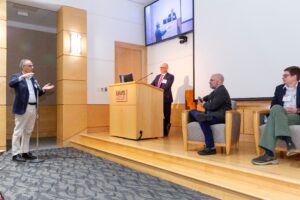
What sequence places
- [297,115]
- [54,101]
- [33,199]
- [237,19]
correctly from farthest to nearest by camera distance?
[54,101]
[237,19]
[297,115]
[33,199]

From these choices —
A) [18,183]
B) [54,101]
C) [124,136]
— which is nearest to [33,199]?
[18,183]

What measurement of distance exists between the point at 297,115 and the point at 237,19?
78.3 inches

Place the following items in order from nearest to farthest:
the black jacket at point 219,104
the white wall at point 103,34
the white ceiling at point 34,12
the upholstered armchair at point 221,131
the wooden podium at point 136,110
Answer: the upholstered armchair at point 221,131, the black jacket at point 219,104, the wooden podium at point 136,110, the white ceiling at point 34,12, the white wall at point 103,34

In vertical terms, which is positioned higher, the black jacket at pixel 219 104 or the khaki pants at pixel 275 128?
the black jacket at pixel 219 104

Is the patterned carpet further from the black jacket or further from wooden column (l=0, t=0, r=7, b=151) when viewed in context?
the black jacket

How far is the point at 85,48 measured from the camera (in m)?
5.55

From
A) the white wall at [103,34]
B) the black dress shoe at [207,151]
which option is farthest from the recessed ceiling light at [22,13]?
the black dress shoe at [207,151]

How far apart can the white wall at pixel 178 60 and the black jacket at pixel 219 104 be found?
207cm

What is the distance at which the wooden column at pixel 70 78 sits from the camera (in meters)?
5.31

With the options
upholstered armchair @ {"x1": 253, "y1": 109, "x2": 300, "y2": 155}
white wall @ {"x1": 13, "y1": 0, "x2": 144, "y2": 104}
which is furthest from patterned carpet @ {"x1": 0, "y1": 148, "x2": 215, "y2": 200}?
white wall @ {"x1": 13, "y1": 0, "x2": 144, "y2": 104}

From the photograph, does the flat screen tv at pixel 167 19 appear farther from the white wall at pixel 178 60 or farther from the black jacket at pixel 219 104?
the black jacket at pixel 219 104

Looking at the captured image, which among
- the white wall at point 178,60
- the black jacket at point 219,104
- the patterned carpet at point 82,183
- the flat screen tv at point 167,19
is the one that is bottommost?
the patterned carpet at point 82,183

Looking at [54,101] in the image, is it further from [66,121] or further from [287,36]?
[287,36]

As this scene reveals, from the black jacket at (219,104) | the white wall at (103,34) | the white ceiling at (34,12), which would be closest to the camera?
the black jacket at (219,104)
